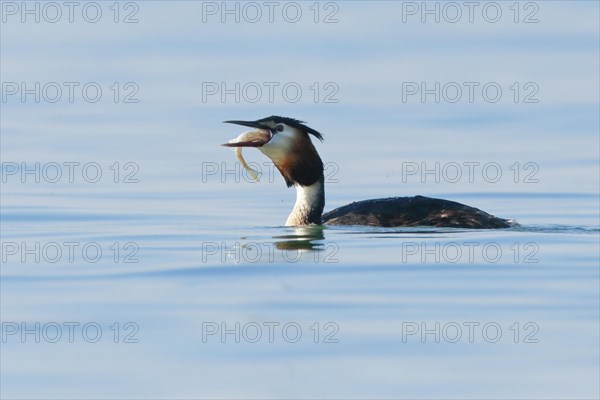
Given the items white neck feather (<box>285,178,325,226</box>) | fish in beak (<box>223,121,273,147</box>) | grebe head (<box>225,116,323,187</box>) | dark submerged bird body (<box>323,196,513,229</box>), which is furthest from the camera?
white neck feather (<box>285,178,325,226</box>)

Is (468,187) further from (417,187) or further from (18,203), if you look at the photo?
(18,203)

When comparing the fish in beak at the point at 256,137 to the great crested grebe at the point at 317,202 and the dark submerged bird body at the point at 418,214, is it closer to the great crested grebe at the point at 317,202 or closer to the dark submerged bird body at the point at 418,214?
the great crested grebe at the point at 317,202

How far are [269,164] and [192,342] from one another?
15440 mm

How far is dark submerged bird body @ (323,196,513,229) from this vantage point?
18375 millimetres

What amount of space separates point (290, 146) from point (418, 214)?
157cm

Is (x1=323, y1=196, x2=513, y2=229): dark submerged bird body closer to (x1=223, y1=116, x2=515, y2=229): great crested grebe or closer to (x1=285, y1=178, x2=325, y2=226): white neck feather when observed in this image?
(x1=223, y1=116, x2=515, y2=229): great crested grebe

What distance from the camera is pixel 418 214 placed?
1841cm

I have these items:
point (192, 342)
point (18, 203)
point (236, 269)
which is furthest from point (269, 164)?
point (192, 342)

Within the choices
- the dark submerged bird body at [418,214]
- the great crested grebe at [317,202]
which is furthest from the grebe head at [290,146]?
the dark submerged bird body at [418,214]

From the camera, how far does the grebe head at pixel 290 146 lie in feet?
62.1

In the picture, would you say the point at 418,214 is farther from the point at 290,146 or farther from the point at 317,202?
the point at 290,146

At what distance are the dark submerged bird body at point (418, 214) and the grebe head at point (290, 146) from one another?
86 centimetres

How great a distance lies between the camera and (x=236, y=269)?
53.2ft

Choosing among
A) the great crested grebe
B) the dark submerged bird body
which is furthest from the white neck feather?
the dark submerged bird body
